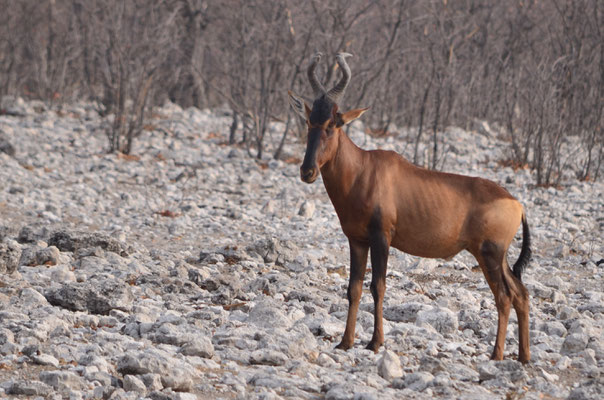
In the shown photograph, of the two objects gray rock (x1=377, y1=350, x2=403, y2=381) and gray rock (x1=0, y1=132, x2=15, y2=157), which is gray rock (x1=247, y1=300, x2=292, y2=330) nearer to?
gray rock (x1=377, y1=350, x2=403, y2=381)

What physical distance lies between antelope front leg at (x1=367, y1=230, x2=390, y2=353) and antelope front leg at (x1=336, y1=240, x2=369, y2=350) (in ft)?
0.48

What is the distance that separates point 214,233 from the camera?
10875mm

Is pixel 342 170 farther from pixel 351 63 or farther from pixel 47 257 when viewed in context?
pixel 351 63

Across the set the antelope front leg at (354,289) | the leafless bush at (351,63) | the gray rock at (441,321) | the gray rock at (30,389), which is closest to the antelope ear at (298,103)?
the antelope front leg at (354,289)

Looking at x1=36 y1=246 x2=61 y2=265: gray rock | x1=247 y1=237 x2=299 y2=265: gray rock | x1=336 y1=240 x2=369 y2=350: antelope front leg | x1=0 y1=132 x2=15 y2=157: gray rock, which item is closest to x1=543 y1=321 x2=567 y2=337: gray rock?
x1=336 y1=240 x2=369 y2=350: antelope front leg

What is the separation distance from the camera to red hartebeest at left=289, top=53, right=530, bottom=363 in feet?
19.2

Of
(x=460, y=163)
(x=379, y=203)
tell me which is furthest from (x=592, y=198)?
(x=379, y=203)

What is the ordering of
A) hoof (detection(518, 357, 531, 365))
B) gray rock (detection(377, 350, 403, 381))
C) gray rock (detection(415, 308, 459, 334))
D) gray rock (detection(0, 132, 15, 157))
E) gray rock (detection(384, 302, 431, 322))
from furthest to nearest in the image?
gray rock (detection(0, 132, 15, 157)) < gray rock (detection(384, 302, 431, 322)) < gray rock (detection(415, 308, 459, 334)) < hoof (detection(518, 357, 531, 365)) < gray rock (detection(377, 350, 403, 381))

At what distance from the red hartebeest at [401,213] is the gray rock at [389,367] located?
0.57m

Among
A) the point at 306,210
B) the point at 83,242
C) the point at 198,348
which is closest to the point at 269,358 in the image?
the point at 198,348

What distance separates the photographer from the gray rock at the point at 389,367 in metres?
5.16

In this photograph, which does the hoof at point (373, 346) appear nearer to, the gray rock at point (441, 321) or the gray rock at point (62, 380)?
the gray rock at point (441, 321)

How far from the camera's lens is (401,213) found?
19.6 ft

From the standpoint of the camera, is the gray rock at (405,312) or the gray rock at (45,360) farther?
the gray rock at (405,312)
